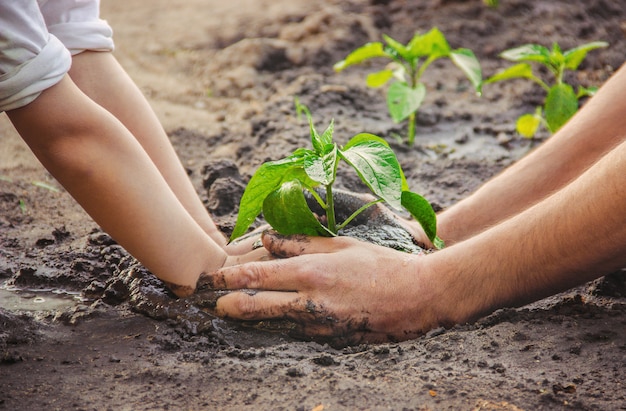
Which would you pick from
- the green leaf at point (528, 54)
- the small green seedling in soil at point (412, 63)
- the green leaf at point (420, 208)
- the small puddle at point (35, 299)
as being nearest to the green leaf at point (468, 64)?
the small green seedling in soil at point (412, 63)

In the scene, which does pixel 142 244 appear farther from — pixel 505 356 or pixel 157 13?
pixel 157 13

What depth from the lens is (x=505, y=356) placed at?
4.95 feet

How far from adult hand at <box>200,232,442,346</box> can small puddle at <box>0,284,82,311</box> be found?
422 mm

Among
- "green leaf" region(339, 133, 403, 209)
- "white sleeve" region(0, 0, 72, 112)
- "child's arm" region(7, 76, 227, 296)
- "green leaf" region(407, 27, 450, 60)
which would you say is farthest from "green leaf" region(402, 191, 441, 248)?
"green leaf" region(407, 27, 450, 60)

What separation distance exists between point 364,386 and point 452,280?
0.36 m

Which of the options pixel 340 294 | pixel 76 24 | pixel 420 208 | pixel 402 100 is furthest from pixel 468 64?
pixel 76 24

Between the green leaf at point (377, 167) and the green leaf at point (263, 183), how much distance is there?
0.39ft

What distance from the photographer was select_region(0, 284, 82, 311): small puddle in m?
1.82

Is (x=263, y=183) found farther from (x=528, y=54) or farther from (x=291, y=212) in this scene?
(x=528, y=54)

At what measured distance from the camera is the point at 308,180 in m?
1.75

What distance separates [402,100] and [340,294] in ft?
3.86

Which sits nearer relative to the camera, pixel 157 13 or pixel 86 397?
pixel 86 397

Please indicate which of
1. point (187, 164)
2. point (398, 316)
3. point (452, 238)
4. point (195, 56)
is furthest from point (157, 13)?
point (398, 316)

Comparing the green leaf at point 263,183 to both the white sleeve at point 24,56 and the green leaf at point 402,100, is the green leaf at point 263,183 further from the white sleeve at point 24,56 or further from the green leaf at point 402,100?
the green leaf at point 402,100
